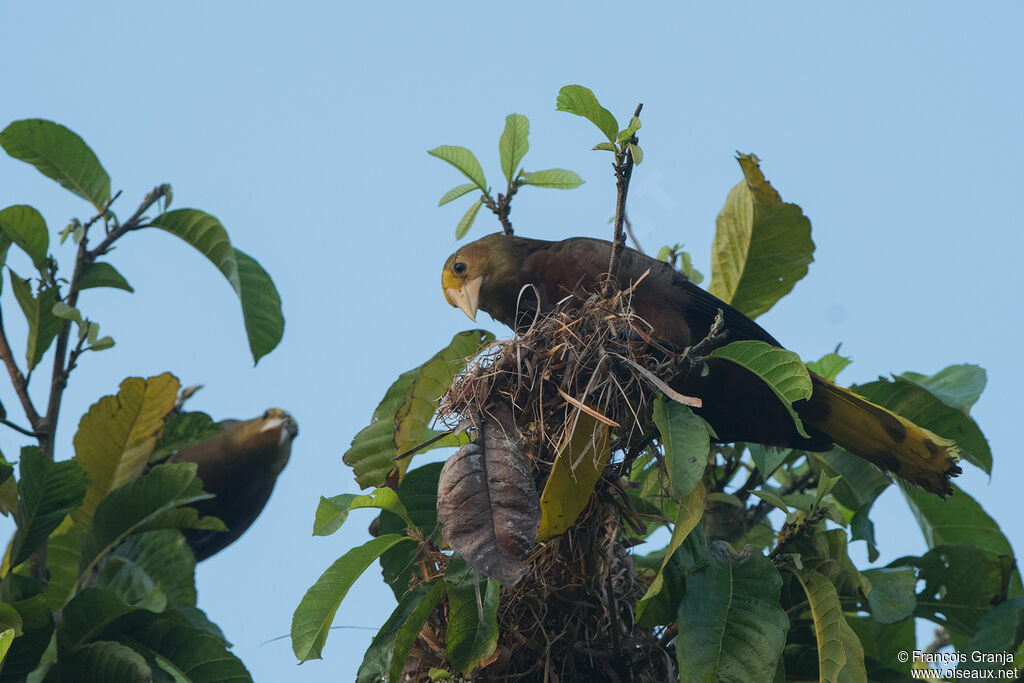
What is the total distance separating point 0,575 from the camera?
3.71 meters

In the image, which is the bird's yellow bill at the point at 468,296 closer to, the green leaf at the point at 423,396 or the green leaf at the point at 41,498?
the green leaf at the point at 423,396

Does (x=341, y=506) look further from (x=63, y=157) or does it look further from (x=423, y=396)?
(x=63, y=157)

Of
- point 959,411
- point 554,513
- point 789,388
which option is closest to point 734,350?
point 789,388

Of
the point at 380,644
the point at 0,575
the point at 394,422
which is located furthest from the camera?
the point at 0,575

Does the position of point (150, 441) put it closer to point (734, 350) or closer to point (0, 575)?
point (0, 575)

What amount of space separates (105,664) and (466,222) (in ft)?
6.06

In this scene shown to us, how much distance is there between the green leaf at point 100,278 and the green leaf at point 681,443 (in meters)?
2.14

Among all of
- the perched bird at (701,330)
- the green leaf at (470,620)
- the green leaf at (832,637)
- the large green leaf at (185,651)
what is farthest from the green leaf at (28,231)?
the green leaf at (832,637)

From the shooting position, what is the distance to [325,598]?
3.13 metres

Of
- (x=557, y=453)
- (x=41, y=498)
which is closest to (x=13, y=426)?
(x=41, y=498)

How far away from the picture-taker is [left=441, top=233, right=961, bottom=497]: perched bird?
11.0 feet

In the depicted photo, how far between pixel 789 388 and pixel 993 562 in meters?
1.16

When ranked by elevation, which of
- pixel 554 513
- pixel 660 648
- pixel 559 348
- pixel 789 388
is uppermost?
pixel 559 348

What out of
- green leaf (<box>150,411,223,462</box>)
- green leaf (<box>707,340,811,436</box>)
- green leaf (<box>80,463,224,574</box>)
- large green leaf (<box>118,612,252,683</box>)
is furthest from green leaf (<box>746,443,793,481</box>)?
green leaf (<box>150,411,223,462</box>)
